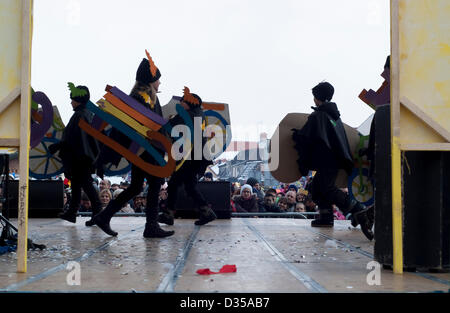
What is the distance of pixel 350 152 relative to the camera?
27.6ft

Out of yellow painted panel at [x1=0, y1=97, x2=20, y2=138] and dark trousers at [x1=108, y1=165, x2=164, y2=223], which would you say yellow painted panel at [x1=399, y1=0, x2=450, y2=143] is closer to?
yellow painted panel at [x1=0, y1=97, x2=20, y2=138]

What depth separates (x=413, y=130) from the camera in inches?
169

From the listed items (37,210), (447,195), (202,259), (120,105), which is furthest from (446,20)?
(37,210)

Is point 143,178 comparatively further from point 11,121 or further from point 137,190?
point 11,121

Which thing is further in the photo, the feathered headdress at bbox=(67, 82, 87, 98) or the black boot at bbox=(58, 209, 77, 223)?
the black boot at bbox=(58, 209, 77, 223)

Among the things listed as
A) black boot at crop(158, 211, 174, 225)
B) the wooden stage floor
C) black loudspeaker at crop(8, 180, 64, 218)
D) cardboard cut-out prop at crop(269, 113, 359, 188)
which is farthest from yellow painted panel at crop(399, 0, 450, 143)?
black loudspeaker at crop(8, 180, 64, 218)

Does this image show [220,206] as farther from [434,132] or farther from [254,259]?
[434,132]

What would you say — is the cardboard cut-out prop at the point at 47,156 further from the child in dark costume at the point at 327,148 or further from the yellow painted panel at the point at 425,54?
the yellow painted panel at the point at 425,54

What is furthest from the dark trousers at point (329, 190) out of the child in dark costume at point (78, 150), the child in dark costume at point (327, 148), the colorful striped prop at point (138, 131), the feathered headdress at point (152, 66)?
the child in dark costume at point (78, 150)

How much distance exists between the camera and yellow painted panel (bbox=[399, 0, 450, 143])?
4.28m

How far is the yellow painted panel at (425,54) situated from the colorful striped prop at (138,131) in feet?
9.81

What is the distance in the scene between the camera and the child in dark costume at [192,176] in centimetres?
821

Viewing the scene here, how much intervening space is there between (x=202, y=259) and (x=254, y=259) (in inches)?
17.1

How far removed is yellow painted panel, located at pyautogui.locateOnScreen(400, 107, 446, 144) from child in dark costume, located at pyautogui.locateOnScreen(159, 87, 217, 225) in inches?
167
